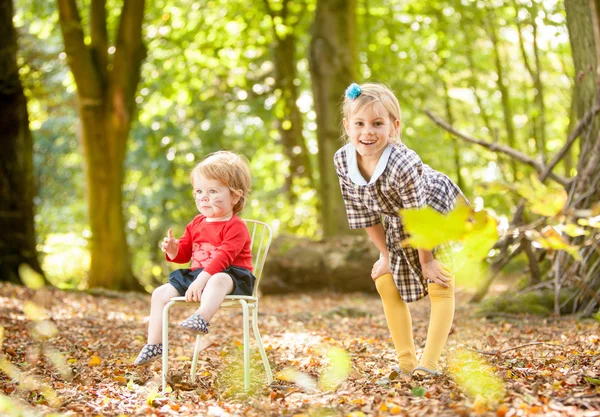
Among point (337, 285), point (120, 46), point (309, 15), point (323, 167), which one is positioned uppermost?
point (309, 15)

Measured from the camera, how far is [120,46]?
9.22m

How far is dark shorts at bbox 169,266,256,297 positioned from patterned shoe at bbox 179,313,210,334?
0.25 m

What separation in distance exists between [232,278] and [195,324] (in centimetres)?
33

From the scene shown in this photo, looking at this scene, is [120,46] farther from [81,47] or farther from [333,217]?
[333,217]

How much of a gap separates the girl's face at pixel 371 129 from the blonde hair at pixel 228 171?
621 mm

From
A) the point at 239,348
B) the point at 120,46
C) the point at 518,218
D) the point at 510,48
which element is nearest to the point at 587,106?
the point at 518,218

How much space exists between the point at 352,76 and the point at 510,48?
21.8 ft

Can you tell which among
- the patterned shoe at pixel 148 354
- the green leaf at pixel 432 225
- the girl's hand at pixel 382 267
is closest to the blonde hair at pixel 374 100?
the girl's hand at pixel 382 267

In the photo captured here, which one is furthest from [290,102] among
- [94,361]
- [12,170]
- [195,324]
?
[195,324]

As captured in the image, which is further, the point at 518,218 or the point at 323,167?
the point at 323,167

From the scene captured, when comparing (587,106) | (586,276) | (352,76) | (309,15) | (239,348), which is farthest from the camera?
(309,15)

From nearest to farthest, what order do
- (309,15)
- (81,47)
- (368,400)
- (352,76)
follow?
1. (368,400)
2. (81,47)
3. (352,76)
4. (309,15)

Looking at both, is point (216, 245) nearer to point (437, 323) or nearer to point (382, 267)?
point (382, 267)

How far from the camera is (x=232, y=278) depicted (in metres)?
3.21
